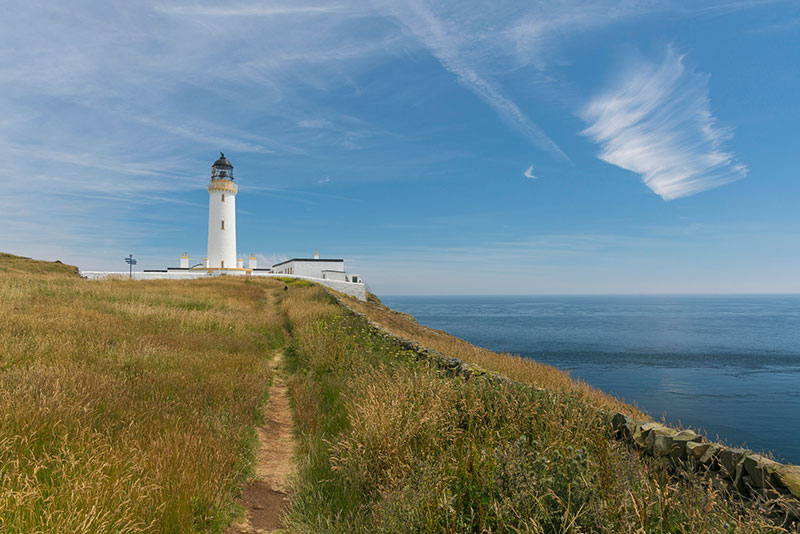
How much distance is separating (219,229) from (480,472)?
5537 centimetres

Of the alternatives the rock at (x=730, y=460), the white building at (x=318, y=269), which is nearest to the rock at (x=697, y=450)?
the rock at (x=730, y=460)

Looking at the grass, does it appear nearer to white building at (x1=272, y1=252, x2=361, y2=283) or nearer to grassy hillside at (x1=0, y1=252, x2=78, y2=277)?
grassy hillside at (x1=0, y1=252, x2=78, y2=277)

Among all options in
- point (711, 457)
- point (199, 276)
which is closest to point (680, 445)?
point (711, 457)

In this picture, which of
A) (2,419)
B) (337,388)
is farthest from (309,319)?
(2,419)

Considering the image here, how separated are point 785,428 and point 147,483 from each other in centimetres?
2590

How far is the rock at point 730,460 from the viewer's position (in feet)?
14.3

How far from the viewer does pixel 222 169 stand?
5469 centimetres

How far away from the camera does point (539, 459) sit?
11.0ft

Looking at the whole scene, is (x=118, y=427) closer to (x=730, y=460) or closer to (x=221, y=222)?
(x=730, y=460)

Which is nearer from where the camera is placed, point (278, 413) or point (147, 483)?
point (147, 483)

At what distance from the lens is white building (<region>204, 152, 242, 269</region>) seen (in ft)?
174

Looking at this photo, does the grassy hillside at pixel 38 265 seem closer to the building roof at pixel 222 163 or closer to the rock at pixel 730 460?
the building roof at pixel 222 163

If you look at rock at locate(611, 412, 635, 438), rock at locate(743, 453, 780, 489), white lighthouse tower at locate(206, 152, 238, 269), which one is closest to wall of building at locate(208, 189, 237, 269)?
white lighthouse tower at locate(206, 152, 238, 269)

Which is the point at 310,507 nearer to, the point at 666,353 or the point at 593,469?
the point at 593,469
